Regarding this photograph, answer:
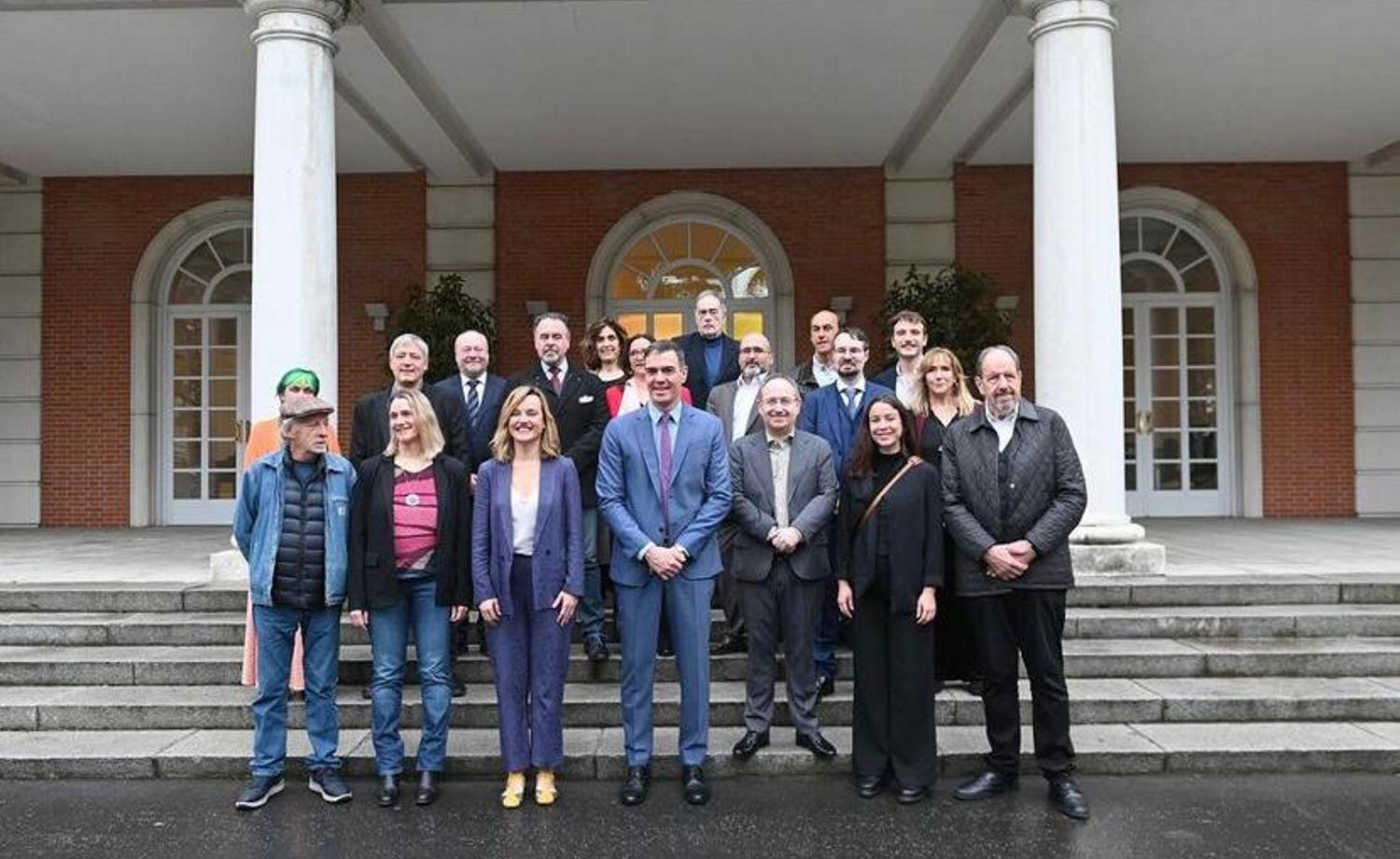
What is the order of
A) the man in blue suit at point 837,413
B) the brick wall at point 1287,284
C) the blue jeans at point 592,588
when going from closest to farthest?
the man in blue suit at point 837,413, the blue jeans at point 592,588, the brick wall at point 1287,284

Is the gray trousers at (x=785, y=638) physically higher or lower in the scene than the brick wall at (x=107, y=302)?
lower

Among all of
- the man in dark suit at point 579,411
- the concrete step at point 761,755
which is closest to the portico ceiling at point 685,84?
the man in dark suit at point 579,411

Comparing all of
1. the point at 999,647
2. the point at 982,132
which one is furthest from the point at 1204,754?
the point at 982,132

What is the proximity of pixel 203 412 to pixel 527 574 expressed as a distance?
32.2ft

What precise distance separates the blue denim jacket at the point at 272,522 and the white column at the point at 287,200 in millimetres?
2571

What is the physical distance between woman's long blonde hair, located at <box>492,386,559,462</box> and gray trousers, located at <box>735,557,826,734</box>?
104cm

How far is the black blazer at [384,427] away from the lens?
488cm

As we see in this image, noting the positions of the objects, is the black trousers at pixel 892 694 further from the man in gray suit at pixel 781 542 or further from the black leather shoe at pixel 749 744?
the black leather shoe at pixel 749 744

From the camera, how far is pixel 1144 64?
8.98 metres

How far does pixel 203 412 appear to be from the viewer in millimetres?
12414

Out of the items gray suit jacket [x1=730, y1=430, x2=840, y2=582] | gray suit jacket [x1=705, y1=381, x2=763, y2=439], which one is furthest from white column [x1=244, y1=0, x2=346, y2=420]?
gray suit jacket [x1=730, y1=430, x2=840, y2=582]

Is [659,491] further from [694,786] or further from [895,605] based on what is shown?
[694,786]

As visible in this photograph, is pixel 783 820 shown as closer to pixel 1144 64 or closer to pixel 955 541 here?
pixel 955 541

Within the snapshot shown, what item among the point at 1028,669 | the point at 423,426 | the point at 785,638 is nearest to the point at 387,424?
the point at 423,426
